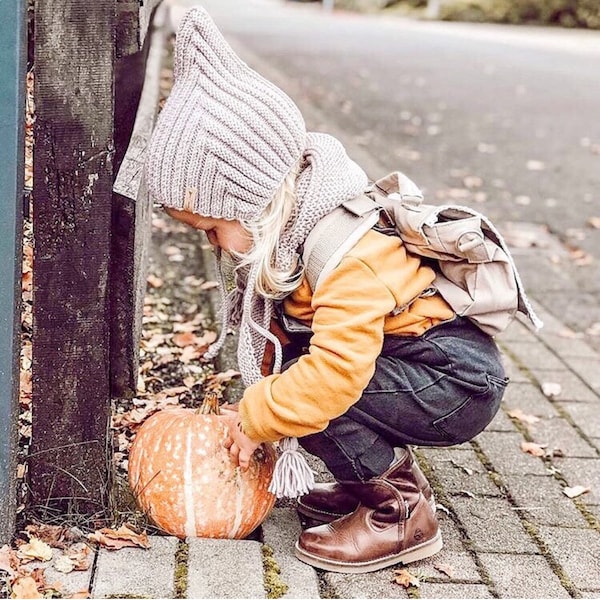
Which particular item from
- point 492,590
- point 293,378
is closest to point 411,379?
point 293,378

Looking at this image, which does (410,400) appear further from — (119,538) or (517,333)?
(517,333)

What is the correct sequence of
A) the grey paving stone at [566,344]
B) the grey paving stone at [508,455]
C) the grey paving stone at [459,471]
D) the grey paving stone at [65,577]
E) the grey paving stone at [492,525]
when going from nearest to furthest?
1. the grey paving stone at [65,577]
2. the grey paving stone at [492,525]
3. the grey paving stone at [459,471]
4. the grey paving stone at [508,455]
5. the grey paving stone at [566,344]

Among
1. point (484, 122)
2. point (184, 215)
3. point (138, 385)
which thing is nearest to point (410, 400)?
point (184, 215)

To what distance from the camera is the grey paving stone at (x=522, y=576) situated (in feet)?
9.59

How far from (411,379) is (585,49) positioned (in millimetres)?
21944

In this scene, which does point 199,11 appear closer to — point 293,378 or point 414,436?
point 293,378

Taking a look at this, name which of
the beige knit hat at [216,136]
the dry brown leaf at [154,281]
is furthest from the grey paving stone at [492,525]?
the dry brown leaf at [154,281]

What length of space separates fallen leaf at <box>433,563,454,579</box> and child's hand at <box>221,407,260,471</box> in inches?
23.4

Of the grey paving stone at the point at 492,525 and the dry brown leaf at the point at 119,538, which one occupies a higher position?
the dry brown leaf at the point at 119,538

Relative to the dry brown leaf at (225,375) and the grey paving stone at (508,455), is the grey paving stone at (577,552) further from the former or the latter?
the dry brown leaf at (225,375)

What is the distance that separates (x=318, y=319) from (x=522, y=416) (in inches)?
65.6

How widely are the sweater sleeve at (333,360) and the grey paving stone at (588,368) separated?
2.09 metres

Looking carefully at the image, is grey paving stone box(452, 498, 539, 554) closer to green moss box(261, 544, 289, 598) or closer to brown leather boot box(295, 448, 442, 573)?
brown leather boot box(295, 448, 442, 573)

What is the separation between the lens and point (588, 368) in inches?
190
